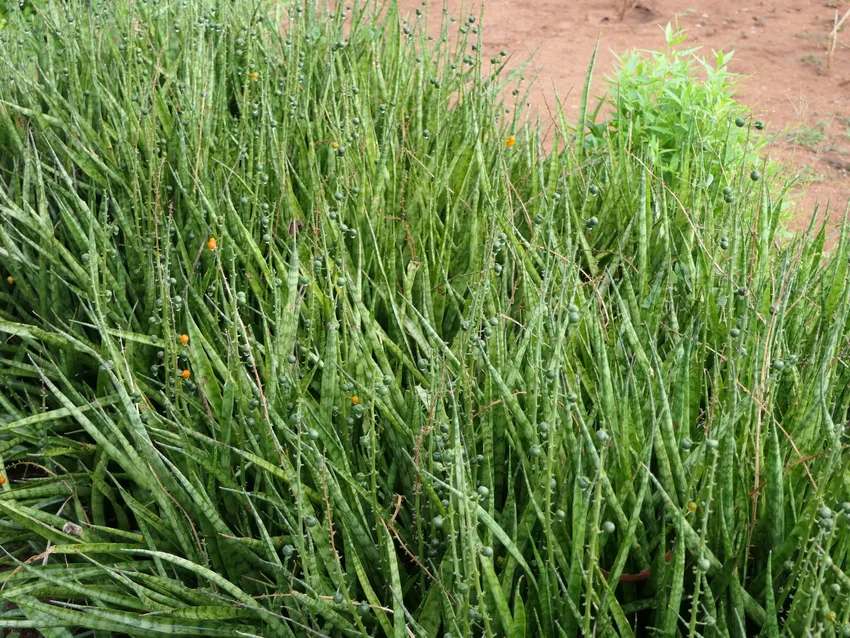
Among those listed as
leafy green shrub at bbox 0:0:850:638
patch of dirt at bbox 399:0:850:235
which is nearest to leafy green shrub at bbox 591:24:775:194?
leafy green shrub at bbox 0:0:850:638

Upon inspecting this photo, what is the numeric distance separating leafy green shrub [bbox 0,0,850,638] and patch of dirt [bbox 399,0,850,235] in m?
1.91

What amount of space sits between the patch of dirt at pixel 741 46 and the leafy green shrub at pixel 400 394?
75.4 inches

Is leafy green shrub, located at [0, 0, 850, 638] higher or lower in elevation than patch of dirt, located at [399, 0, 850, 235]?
lower

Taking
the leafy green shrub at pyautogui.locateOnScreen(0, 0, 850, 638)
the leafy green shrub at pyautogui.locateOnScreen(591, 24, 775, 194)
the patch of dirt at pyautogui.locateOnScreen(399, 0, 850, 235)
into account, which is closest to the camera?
the leafy green shrub at pyautogui.locateOnScreen(0, 0, 850, 638)

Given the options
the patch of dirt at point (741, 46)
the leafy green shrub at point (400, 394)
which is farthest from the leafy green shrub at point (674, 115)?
the patch of dirt at point (741, 46)

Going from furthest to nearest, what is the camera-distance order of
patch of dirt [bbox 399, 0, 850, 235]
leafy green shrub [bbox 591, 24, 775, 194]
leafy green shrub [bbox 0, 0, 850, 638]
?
patch of dirt [bbox 399, 0, 850, 235] < leafy green shrub [bbox 591, 24, 775, 194] < leafy green shrub [bbox 0, 0, 850, 638]

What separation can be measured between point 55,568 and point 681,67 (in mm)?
2546

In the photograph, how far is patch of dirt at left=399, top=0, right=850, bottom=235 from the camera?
13.2 feet

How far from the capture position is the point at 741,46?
16.5ft

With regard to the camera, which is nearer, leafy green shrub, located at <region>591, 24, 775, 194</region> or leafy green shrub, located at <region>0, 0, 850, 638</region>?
leafy green shrub, located at <region>0, 0, 850, 638</region>

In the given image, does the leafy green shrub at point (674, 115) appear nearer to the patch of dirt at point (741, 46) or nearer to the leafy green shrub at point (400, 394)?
the leafy green shrub at point (400, 394)

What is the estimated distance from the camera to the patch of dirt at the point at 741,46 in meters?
4.03

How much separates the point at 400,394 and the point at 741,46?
166 inches

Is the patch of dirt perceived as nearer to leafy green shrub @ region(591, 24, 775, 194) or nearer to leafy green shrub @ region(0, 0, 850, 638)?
leafy green shrub @ region(591, 24, 775, 194)
